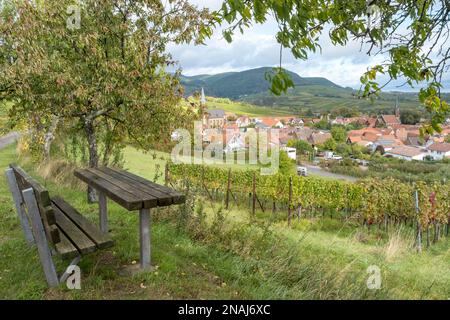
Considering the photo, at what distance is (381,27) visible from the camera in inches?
113

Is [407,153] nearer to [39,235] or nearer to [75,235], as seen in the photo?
[75,235]

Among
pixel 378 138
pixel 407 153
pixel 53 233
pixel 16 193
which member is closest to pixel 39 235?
pixel 53 233

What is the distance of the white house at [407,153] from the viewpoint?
64.2 m

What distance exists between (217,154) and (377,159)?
131 feet

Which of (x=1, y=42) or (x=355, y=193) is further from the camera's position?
(x=355, y=193)

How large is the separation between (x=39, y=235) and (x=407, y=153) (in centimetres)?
7143

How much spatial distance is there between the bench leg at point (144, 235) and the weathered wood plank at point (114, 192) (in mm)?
159

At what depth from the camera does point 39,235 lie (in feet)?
9.46

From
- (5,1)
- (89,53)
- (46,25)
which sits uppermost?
(5,1)

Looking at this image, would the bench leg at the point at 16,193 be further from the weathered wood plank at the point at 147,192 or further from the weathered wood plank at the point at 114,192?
the weathered wood plank at the point at 147,192

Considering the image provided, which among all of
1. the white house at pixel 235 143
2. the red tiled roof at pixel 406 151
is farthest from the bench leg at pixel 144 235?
the red tiled roof at pixel 406 151

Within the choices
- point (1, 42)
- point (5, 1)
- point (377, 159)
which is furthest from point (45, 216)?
point (377, 159)

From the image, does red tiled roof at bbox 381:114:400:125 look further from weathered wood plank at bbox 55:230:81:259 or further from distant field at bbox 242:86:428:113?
weathered wood plank at bbox 55:230:81:259

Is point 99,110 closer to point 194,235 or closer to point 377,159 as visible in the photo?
point 194,235
